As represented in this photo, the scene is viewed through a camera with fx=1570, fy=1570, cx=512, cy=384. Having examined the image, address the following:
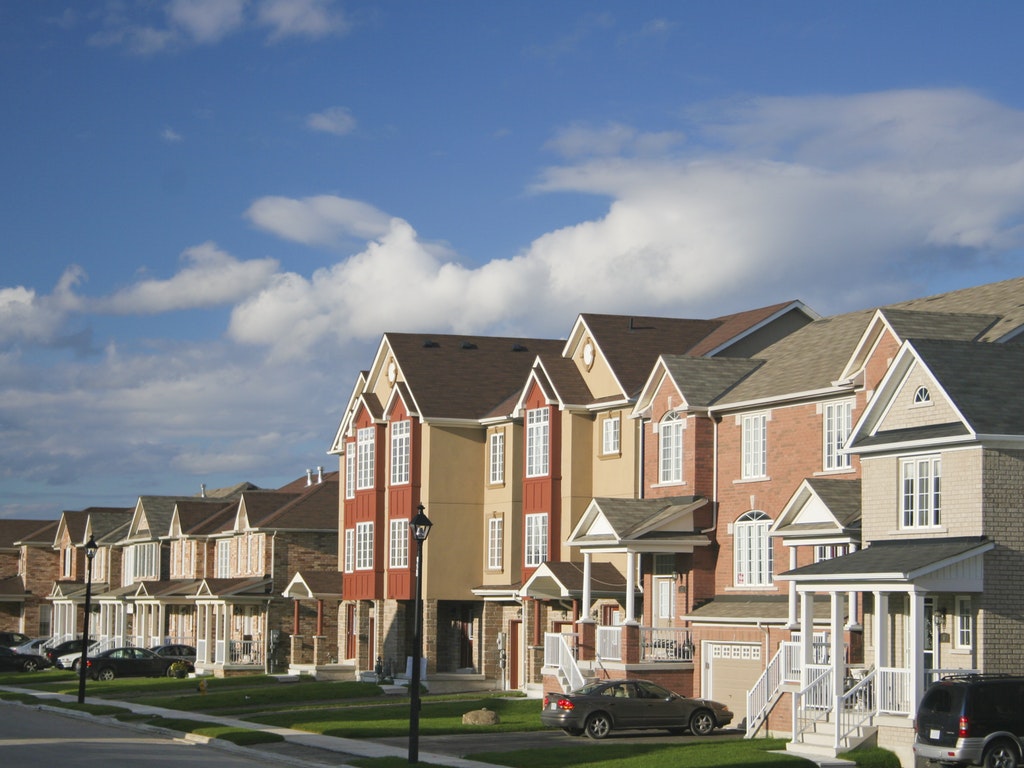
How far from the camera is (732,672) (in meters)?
39.5

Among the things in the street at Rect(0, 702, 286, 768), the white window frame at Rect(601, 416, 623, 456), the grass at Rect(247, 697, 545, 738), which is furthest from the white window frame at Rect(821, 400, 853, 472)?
the street at Rect(0, 702, 286, 768)

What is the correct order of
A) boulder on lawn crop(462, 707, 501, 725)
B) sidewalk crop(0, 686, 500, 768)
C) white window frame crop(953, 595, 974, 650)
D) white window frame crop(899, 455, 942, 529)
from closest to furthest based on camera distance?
white window frame crop(953, 595, 974, 650), white window frame crop(899, 455, 942, 529), sidewalk crop(0, 686, 500, 768), boulder on lawn crop(462, 707, 501, 725)

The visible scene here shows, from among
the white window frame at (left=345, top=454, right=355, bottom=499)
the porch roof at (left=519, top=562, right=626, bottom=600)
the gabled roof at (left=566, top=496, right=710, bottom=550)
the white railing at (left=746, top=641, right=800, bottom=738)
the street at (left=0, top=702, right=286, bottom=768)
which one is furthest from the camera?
the white window frame at (left=345, top=454, right=355, bottom=499)

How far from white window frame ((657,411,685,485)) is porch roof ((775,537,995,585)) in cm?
1052

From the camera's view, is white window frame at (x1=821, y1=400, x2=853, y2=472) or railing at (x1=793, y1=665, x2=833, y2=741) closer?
railing at (x1=793, y1=665, x2=833, y2=741)

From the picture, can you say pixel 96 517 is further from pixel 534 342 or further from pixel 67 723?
pixel 67 723

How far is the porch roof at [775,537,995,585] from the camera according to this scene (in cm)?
2970

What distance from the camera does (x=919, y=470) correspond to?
3222 cm

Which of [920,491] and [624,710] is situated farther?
[624,710]

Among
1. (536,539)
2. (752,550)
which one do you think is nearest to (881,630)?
(752,550)

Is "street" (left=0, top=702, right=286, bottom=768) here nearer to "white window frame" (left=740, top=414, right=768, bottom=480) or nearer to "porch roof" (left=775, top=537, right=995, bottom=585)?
"porch roof" (left=775, top=537, right=995, bottom=585)

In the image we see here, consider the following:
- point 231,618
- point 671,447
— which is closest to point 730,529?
point 671,447

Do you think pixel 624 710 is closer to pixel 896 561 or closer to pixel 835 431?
pixel 896 561

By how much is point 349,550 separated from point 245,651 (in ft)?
41.2
